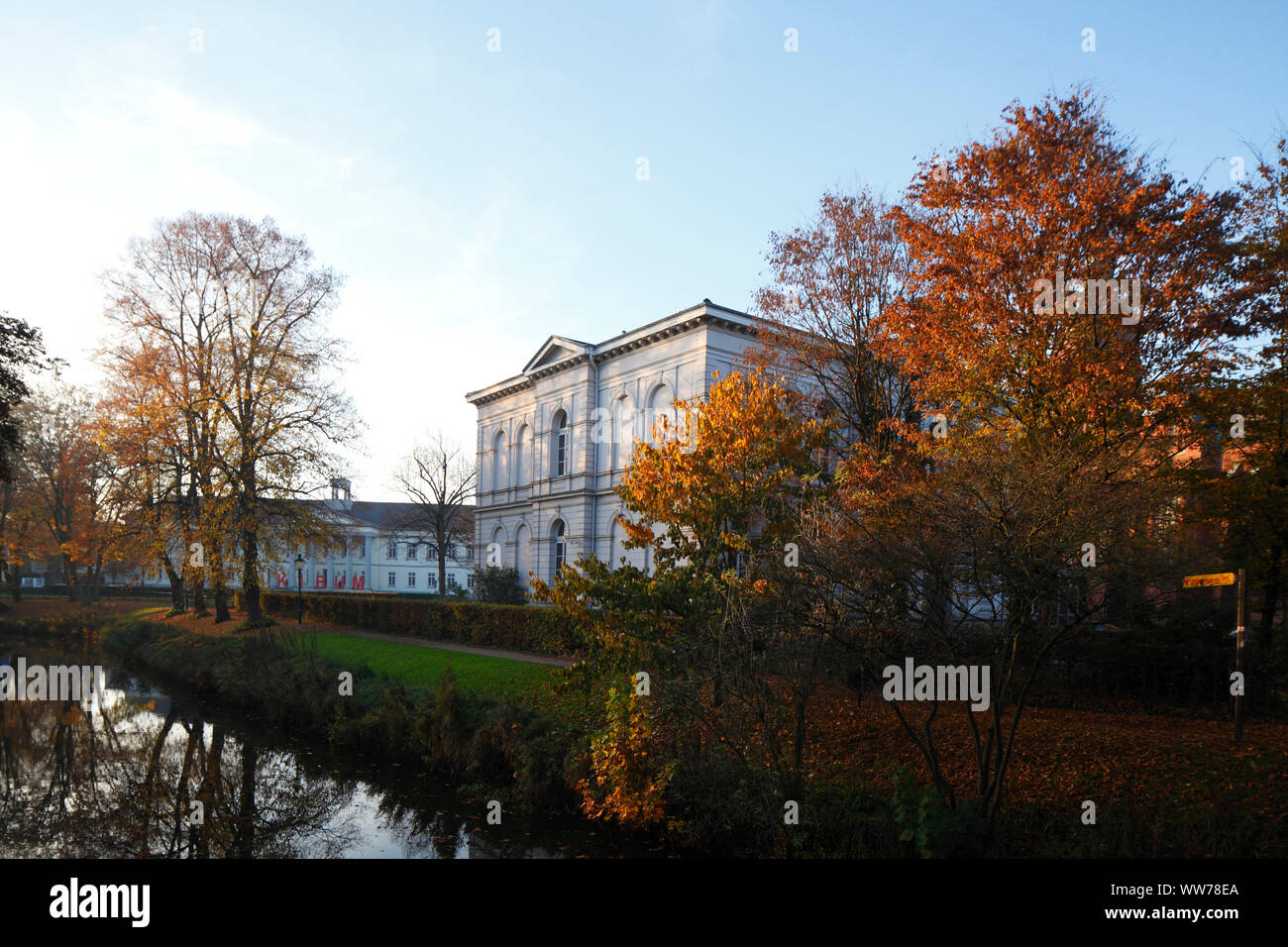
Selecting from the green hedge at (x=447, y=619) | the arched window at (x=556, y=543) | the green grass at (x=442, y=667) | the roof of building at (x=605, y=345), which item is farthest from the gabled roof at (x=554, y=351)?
the green grass at (x=442, y=667)

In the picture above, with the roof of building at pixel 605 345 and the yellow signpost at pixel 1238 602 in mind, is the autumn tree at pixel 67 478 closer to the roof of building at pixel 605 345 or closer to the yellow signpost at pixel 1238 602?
the roof of building at pixel 605 345

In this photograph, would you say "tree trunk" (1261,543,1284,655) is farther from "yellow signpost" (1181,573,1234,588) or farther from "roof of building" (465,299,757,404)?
"roof of building" (465,299,757,404)

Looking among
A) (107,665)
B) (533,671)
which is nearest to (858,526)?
(533,671)

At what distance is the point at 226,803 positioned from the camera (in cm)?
1128

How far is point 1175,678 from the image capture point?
1191 cm

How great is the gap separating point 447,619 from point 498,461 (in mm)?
17084

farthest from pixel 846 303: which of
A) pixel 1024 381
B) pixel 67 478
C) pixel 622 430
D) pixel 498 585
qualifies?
pixel 67 478

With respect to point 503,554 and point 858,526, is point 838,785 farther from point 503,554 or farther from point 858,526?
point 503,554

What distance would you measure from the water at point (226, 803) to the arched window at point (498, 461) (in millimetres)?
24647

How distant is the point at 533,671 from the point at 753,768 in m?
9.00

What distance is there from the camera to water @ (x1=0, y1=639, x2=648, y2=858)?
945 cm

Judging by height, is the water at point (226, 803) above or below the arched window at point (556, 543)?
below

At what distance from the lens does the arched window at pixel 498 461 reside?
134 ft
